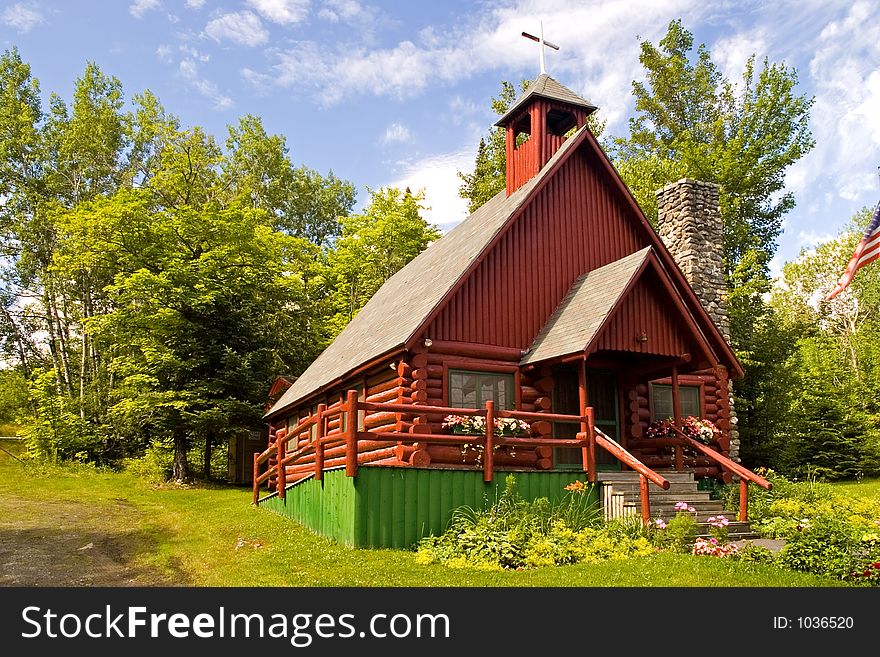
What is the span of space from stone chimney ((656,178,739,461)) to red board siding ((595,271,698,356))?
737 cm

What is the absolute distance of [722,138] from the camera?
104 feet

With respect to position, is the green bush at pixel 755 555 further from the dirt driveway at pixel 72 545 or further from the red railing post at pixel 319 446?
the dirt driveway at pixel 72 545

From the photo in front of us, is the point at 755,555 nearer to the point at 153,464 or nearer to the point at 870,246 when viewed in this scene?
the point at 870,246

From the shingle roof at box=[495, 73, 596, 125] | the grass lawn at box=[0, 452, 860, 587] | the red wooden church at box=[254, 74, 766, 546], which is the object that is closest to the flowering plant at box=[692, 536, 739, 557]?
the grass lawn at box=[0, 452, 860, 587]

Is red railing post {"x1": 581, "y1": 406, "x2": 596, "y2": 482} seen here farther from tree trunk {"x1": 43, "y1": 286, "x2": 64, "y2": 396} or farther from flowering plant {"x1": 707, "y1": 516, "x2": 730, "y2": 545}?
tree trunk {"x1": 43, "y1": 286, "x2": 64, "y2": 396}

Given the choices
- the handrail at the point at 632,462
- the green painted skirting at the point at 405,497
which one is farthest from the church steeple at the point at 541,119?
the green painted skirting at the point at 405,497

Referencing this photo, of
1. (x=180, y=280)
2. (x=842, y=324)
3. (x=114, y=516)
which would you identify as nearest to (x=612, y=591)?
(x=114, y=516)

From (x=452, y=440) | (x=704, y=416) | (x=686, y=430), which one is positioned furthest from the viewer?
(x=704, y=416)

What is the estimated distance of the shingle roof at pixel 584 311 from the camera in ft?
44.4

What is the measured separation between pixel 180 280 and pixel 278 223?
67.0 ft

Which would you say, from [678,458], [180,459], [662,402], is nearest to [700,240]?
[662,402]

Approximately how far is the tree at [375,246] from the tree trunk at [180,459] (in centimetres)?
1222

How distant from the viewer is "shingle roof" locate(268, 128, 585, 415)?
14.7m

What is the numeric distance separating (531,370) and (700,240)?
32.4 feet
